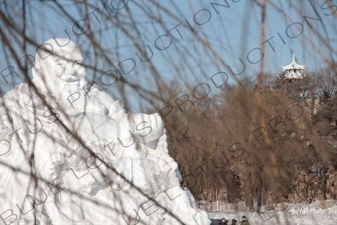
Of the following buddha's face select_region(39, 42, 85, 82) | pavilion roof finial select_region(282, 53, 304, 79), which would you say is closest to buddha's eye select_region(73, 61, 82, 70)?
buddha's face select_region(39, 42, 85, 82)

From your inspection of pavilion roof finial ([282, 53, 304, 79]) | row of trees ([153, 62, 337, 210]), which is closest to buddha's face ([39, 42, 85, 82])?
row of trees ([153, 62, 337, 210])

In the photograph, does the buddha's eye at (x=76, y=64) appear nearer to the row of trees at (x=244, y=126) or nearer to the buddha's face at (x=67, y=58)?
the buddha's face at (x=67, y=58)

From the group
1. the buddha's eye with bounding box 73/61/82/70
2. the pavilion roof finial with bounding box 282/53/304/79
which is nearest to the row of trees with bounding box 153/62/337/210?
the pavilion roof finial with bounding box 282/53/304/79

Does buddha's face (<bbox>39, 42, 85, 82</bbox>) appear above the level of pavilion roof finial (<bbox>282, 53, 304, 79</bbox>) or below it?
above

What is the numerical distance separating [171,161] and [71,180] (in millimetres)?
695

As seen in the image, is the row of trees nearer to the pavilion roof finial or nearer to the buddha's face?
the pavilion roof finial

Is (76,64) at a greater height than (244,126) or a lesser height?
greater

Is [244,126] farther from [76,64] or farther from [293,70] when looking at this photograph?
[76,64]

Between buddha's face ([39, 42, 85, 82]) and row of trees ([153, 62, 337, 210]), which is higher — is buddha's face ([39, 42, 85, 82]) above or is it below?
above

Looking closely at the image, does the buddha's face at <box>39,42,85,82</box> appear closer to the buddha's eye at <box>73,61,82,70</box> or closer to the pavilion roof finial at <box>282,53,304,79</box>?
the buddha's eye at <box>73,61,82,70</box>

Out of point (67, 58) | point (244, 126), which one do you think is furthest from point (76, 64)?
point (244, 126)

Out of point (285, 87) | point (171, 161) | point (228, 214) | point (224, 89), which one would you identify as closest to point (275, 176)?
point (224, 89)

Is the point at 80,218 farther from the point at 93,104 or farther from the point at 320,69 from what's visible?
the point at 320,69

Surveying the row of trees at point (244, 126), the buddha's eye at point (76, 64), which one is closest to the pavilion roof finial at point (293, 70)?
the row of trees at point (244, 126)
